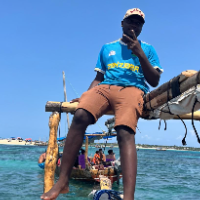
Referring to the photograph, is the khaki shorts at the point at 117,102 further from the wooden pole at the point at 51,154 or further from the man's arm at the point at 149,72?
the wooden pole at the point at 51,154

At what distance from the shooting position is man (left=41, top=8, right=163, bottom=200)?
7.63ft

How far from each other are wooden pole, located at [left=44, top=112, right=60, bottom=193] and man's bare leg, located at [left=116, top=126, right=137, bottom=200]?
43.0 inches

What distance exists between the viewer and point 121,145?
234 cm

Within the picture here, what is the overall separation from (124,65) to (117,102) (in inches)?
19.0

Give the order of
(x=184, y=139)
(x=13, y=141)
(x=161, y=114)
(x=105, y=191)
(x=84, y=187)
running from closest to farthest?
(x=184, y=139) < (x=161, y=114) < (x=105, y=191) < (x=84, y=187) < (x=13, y=141)

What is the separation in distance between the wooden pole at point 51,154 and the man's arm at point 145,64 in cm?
134

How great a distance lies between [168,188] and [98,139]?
215 inches

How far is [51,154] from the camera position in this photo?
3.05 metres

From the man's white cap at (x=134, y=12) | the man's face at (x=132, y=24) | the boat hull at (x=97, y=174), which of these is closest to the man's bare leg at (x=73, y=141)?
the man's face at (x=132, y=24)

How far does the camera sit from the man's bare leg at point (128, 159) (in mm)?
2195

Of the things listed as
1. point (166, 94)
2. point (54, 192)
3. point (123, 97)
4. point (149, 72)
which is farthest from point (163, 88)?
point (54, 192)

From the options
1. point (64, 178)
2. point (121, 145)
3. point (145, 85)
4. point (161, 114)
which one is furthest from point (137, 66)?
point (64, 178)

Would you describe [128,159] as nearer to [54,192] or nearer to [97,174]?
[54,192]

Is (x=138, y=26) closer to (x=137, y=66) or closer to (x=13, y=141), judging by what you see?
(x=137, y=66)
